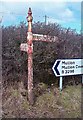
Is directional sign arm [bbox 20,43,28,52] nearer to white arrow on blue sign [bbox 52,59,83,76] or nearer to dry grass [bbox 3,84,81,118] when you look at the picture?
dry grass [bbox 3,84,81,118]

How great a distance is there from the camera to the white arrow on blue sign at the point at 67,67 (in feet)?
26.5

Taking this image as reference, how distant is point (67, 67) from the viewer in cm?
838

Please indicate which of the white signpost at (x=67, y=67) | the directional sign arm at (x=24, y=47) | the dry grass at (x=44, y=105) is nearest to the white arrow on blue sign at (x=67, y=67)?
the white signpost at (x=67, y=67)

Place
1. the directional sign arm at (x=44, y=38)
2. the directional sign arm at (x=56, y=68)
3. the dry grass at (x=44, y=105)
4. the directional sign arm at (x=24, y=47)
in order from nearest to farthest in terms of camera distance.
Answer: the dry grass at (x=44, y=105) → the directional sign arm at (x=24, y=47) → the directional sign arm at (x=44, y=38) → the directional sign arm at (x=56, y=68)

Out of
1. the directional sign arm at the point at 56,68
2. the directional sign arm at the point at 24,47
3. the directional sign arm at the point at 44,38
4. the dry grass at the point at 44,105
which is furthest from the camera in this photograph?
the directional sign arm at the point at 56,68

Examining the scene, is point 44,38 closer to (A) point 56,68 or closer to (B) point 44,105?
(A) point 56,68

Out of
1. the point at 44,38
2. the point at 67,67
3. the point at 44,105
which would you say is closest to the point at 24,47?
the point at 44,38

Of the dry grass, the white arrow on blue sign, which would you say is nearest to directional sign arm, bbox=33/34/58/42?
the white arrow on blue sign

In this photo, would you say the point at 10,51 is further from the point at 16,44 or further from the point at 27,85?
the point at 27,85

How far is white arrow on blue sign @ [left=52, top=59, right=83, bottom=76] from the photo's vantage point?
318 inches

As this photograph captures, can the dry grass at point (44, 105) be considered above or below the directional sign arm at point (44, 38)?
below

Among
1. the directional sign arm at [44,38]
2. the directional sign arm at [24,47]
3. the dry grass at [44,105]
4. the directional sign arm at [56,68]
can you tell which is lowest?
the dry grass at [44,105]

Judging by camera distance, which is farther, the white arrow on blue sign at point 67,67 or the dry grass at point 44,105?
the white arrow on blue sign at point 67,67

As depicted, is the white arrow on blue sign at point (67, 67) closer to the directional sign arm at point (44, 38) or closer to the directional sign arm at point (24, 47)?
the directional sign arm at point (44, 38)
